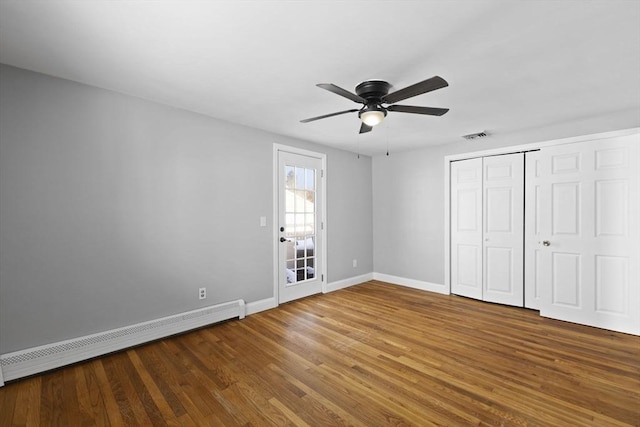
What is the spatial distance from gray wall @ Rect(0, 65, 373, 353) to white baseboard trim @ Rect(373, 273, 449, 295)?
248 centimetres

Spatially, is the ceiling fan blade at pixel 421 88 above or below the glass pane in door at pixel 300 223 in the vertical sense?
above

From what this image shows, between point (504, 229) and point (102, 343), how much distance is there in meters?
5.01

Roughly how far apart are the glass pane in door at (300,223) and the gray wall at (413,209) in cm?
160

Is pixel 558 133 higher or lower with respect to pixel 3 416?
higher

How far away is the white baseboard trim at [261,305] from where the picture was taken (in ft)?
12.4

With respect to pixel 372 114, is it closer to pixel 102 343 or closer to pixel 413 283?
pixel 102 343

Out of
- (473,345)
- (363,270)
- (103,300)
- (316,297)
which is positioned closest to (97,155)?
(103,300)

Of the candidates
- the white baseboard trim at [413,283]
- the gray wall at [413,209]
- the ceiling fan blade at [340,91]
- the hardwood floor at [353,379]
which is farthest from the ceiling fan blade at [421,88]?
the white baseboard trim at [413,283]

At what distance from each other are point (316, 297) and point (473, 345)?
7.63 feet


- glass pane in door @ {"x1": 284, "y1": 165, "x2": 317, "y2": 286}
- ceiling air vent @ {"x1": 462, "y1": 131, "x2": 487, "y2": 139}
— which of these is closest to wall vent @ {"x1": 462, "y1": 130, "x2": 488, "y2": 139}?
ceiling air vent @ {"x1": 462, "y1": 131, "x2": 487, "y2": 139}

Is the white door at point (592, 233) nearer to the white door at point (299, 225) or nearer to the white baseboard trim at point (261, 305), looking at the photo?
the white door at point (299, 225)

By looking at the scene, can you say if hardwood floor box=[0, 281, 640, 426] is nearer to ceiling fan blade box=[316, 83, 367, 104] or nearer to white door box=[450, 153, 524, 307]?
white door box=[450, 153, 524, 307]

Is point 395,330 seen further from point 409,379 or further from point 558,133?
point 558,133

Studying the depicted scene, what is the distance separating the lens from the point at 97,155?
105 inches
